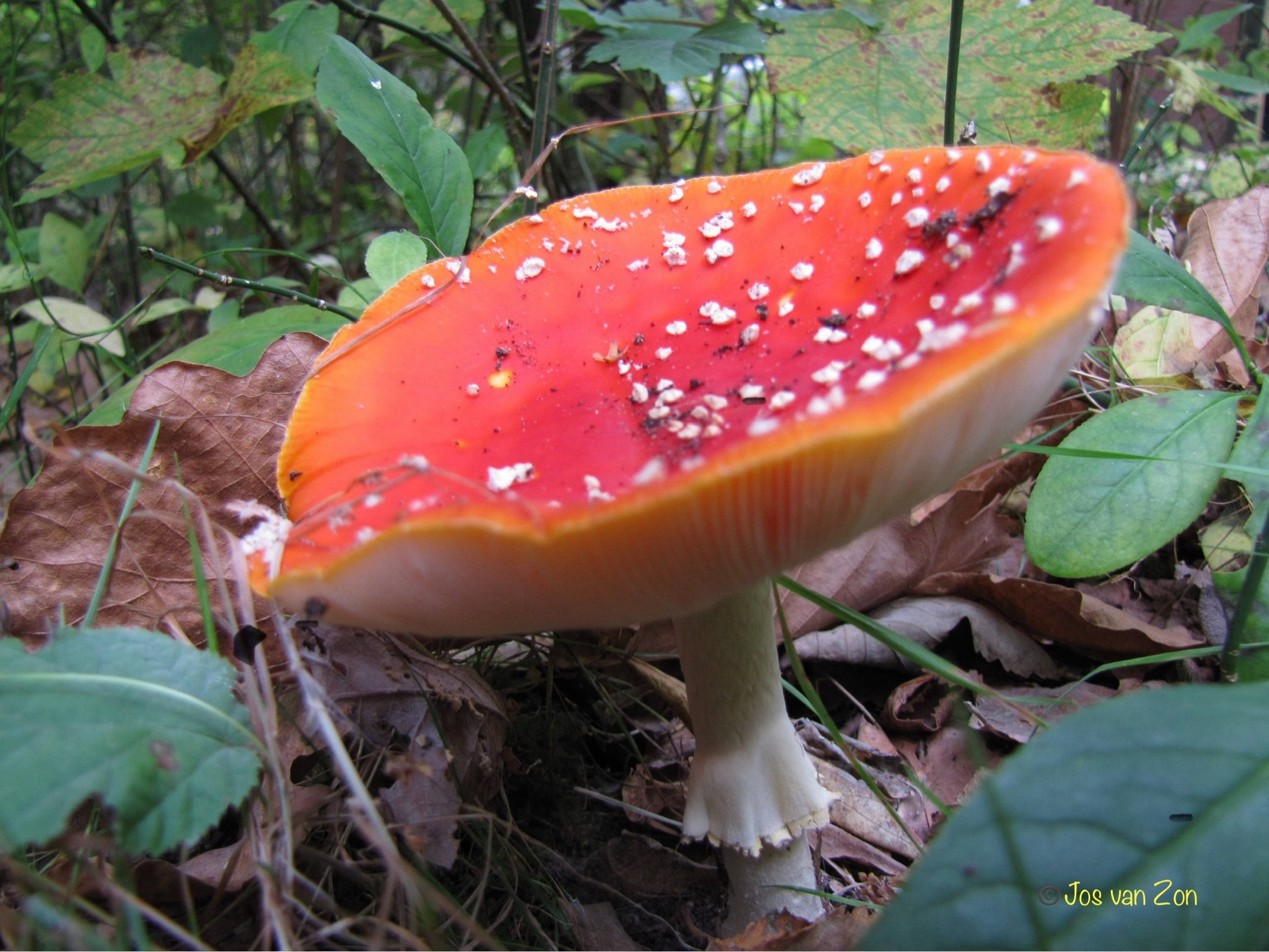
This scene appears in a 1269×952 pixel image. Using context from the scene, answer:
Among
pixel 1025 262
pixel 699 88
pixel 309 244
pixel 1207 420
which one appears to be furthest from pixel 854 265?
pixel 699 88

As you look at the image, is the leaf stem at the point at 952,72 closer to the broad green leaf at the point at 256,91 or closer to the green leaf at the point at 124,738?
the broad green leaf at the point at 256,91

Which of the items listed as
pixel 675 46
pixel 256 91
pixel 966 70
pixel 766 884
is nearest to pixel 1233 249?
pixel 966 70

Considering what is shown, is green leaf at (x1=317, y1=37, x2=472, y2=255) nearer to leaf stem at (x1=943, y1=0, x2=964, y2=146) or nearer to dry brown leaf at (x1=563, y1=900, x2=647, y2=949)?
leaf stem at (x1=943, y1=0, x2=964, y2=146)

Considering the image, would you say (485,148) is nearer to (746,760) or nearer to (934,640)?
(934,640)

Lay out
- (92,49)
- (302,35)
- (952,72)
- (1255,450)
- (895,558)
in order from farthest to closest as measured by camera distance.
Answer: (92,49), (302,35), (895,558), (952,72), (1255,450)

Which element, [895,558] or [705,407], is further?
[895,558]
